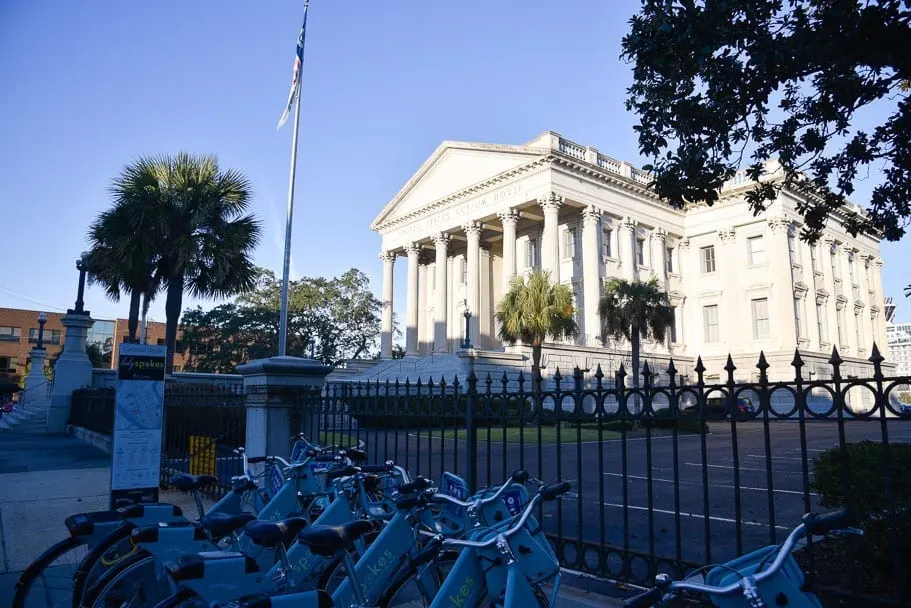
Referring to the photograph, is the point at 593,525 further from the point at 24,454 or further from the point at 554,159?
the point at 554,159

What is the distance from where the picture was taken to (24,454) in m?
14.9

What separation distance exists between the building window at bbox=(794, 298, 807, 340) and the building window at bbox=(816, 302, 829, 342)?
1744 mm

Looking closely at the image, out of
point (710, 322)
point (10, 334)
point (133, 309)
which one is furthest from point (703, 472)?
point (10, 334)

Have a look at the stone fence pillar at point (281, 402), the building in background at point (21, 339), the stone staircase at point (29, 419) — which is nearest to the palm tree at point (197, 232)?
the stone staircase at point (29, 419)

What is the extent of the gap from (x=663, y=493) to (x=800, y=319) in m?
36.5

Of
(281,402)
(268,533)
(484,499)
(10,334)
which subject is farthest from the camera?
(10,334)

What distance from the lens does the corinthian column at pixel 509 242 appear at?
120 ft

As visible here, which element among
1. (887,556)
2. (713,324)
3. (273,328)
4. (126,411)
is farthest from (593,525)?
(713,324)

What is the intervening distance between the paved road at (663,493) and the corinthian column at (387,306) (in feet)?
86.5

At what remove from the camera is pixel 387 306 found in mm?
44500

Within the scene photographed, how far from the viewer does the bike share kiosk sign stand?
616 centimetres

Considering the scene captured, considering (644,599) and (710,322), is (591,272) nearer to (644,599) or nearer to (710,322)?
(710,322)

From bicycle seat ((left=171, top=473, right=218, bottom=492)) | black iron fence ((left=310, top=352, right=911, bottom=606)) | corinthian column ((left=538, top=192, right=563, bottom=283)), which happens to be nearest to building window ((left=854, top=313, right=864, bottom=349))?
corinthian column ((left=538, top=192, right=563, bottom=283))

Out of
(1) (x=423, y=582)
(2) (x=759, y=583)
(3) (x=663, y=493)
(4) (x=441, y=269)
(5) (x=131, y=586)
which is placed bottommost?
(3) (x=663, y=493)
